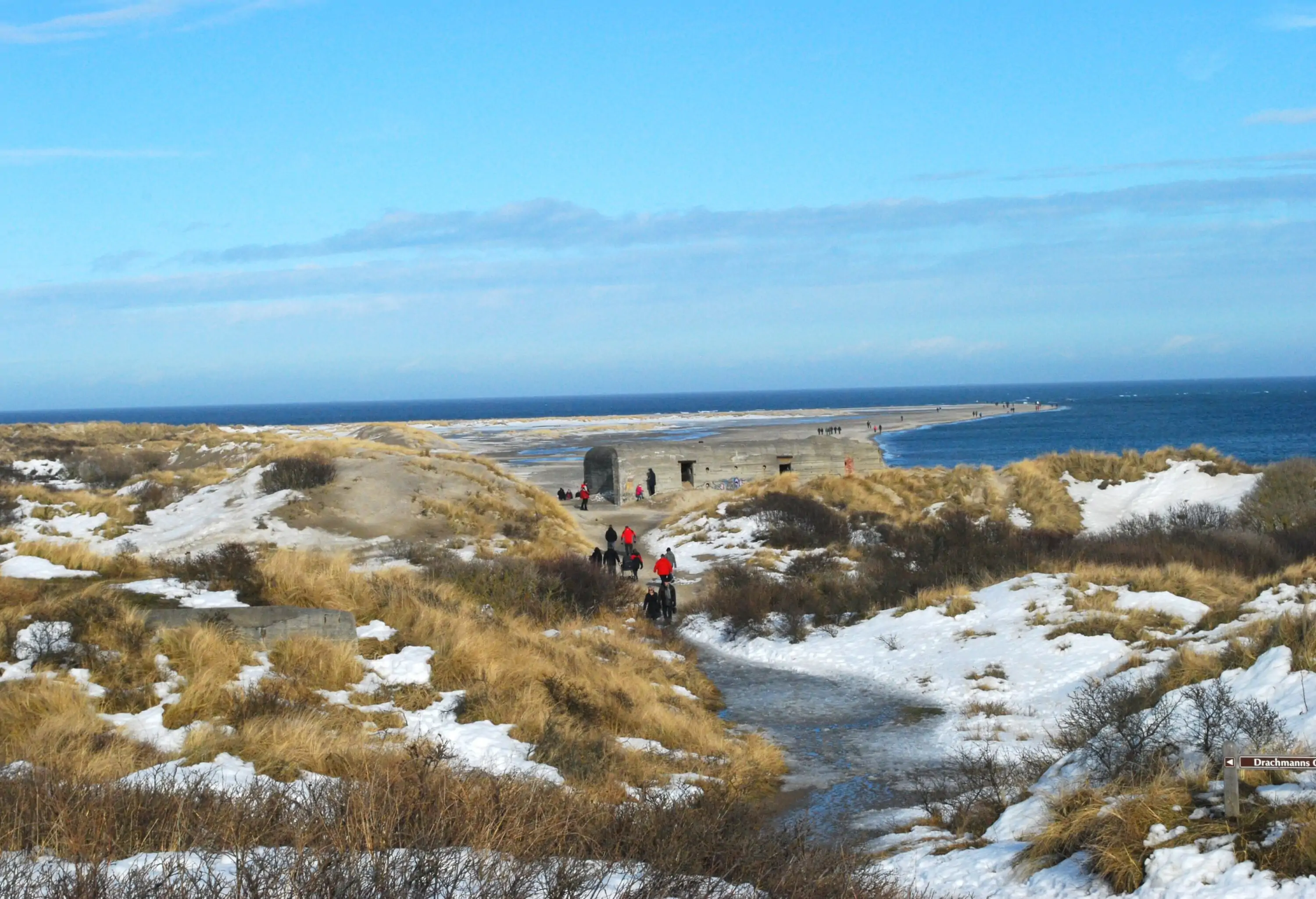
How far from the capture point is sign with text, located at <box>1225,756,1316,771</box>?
247 inches

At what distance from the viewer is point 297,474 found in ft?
104

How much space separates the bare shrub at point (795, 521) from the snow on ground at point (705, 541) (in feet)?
1.22

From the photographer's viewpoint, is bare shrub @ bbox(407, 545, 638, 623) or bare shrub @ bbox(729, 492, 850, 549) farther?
bare shrub @ bbox(729, 492, 850, 549)

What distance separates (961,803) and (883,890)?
3.57 metres

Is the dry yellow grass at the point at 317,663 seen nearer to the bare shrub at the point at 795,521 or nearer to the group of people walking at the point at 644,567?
the group of people walking at the point at 644,567

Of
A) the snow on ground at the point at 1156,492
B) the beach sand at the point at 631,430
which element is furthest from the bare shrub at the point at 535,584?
the beach sand at the point at 631,430

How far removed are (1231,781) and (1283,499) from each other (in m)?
26.3

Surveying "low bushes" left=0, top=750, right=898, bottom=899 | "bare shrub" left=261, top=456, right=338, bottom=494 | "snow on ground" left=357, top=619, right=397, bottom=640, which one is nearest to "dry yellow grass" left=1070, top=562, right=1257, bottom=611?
"snow on ground" left=357, top=619, right=397, bottom=640

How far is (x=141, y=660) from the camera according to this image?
11.1 m

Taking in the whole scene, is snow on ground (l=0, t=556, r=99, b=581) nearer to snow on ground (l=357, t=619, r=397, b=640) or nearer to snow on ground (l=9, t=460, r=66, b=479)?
snow on ground (l=357, t=619, r=397, b=640)

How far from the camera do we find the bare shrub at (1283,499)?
27.1m

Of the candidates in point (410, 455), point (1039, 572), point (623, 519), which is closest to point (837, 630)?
point (1039, 572)

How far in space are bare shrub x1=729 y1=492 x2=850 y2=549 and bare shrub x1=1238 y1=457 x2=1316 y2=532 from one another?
34.8 feet

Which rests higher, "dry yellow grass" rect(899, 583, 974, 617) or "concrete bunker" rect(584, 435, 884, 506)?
"concrete bunker" rect(584, 435, 884, 506)
